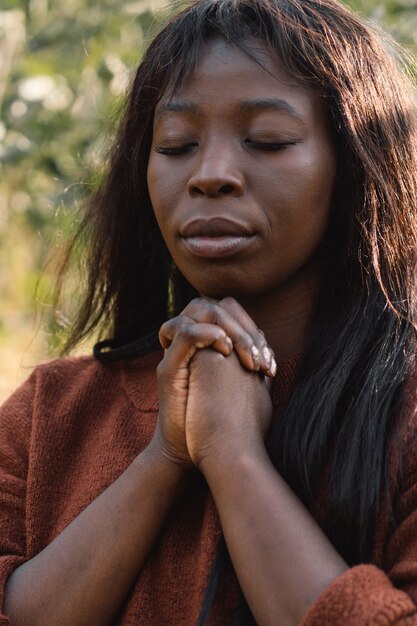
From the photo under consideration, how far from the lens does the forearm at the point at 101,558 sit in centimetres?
204

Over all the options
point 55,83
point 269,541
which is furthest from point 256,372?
point 55,83

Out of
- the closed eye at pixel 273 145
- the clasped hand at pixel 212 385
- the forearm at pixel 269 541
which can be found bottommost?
the forearm at pixel 269 541

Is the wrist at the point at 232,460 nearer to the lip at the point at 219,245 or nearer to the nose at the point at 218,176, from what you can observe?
the lip at the point at 219,245

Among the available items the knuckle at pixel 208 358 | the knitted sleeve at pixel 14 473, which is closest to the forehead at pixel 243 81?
the knuckle at pixel 208 358

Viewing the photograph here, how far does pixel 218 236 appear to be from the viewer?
82.1 inches

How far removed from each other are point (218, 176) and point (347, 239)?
34 cm

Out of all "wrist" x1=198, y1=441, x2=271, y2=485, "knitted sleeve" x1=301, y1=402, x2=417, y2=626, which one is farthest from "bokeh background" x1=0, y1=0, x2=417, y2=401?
"knitted sleeve" x1=301, y1=402, x2=417, y2=626

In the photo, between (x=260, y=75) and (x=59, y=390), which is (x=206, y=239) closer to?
(x=260, y=75)

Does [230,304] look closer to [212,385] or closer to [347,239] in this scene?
[212,385]

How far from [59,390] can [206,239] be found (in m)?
0.60

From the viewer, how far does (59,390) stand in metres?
2.48

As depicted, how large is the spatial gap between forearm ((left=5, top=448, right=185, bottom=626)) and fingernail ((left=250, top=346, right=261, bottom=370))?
0.24 metres

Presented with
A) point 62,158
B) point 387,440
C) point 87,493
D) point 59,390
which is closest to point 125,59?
point 62,158

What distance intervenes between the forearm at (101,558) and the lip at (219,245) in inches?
15.9
